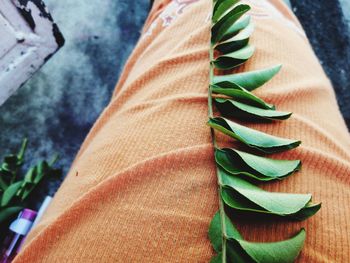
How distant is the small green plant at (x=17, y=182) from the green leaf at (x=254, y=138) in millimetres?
711

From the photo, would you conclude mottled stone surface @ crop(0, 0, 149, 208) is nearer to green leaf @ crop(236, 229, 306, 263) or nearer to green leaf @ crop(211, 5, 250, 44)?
green leaf @ crop(211, 5, 250, 44)

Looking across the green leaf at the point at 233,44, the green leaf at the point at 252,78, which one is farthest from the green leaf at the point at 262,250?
the green leaf at the point at 233,44

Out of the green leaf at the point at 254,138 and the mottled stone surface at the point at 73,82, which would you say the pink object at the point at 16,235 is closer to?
the mottled stone surface at the point at 73,82

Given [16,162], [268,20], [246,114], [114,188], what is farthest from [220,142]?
[16,162]

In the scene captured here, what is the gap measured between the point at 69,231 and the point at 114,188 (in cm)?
9

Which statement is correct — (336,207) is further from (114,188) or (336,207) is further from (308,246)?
(114,188)

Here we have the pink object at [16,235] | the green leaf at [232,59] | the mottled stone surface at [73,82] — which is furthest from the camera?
the mottled stone surface at [73,82]

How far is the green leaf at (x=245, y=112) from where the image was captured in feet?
1.92

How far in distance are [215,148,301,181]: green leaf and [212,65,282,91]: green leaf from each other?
146mm

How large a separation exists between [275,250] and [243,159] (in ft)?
0.44

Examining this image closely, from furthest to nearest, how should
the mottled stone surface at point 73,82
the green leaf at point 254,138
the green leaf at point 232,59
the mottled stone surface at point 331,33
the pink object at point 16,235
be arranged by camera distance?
the mottled stone surface at point 331,33 < the mottled stone surface at point 73,82 < the pink object at point 16,235 < the green leaf at point 232,59 < the green leaf at point 254,138

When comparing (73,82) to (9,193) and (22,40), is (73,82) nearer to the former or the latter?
(22,40)

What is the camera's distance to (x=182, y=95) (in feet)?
2.15

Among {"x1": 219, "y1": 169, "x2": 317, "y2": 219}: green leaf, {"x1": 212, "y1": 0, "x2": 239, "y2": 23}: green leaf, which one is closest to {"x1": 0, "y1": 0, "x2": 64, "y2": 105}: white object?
{"x1": 212, "y1": 0, "x2": 239, "y2": 23}: green leaf
